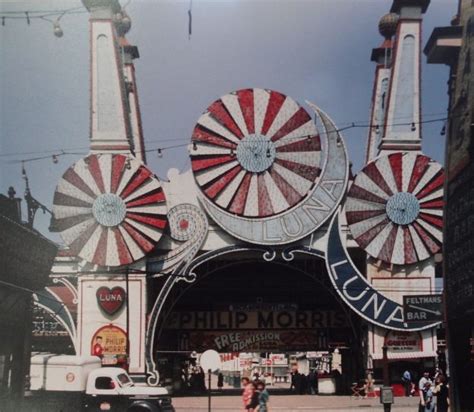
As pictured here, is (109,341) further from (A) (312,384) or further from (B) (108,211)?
(A) (312,384)

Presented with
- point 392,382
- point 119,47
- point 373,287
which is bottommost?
point 392,382

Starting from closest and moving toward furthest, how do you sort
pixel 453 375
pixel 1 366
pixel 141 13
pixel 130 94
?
pixel 453 375, pixel 1 366, pixel 141 13, pixel 130 94

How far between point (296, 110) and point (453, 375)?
38.5ft

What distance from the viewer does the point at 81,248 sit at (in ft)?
94.1

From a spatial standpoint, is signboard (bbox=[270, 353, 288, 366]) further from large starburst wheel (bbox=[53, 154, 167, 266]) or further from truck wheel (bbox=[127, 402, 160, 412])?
truck wheel (bbox=[127, 402, 160, 412])

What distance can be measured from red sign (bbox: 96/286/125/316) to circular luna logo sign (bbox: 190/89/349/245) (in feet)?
13.3

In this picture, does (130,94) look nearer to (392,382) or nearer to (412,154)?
(412,154)

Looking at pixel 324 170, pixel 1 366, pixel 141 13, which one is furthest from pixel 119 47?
pixel 1 366

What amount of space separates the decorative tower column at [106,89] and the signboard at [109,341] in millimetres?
5904

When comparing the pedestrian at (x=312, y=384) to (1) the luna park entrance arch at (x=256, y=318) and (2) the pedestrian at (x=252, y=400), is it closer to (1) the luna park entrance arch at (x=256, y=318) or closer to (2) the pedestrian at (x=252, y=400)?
(1) the luna park entrance arch at (x=256, y=318)

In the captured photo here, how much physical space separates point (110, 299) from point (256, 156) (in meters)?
6.74

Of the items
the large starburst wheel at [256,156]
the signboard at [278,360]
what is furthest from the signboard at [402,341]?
the signboard at [278,360]

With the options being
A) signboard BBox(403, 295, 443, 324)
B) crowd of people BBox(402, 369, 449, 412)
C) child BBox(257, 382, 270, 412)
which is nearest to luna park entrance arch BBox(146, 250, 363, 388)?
signboard BBox(403, 295, 443, 324)

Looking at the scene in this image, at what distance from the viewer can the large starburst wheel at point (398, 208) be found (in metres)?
28.9
